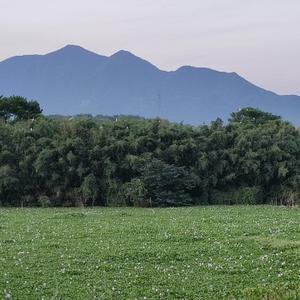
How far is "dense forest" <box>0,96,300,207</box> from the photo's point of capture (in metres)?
31.7

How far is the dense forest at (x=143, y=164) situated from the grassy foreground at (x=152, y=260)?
42.2ft

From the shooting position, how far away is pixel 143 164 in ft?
106

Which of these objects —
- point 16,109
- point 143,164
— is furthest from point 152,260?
point 16,109

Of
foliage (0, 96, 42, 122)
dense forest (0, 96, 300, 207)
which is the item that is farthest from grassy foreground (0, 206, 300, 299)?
foliage (0, 96, 42, 122)

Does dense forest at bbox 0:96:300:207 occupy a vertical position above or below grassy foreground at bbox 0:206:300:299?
above

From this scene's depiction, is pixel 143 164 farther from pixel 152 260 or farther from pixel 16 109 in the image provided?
pixel 152 260

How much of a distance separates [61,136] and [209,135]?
8.66 meters

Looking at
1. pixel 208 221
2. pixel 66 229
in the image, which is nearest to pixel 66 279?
pixel 66 229

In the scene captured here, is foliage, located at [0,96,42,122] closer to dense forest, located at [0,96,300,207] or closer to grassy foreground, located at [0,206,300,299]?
dense forest, located at [0,96,300,207]

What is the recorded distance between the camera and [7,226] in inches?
738

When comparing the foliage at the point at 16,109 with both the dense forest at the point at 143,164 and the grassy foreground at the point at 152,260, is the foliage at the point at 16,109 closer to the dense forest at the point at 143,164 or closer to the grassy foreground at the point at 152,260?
the dense forest at the point at 143,164

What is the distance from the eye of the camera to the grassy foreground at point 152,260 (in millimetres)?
9328

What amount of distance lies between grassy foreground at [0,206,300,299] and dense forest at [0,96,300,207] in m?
12.9

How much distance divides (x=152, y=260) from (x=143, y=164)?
66.6 feet
